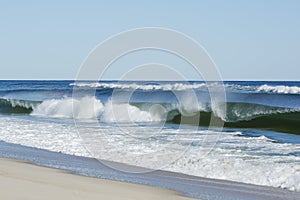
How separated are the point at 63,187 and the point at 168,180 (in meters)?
2.00

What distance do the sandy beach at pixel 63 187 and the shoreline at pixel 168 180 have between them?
38 cm

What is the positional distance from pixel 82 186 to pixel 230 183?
234 centimetres

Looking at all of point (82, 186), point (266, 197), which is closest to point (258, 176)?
point (266, 197)

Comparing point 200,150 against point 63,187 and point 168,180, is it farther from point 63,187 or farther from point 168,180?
point 63,187

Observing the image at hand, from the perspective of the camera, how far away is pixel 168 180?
844 centimetres

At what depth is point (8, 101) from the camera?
38.5 meters

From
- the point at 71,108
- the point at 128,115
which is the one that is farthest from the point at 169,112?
the point at 71,108

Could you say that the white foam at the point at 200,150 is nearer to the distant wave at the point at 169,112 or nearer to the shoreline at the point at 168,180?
the shoreline at the point at 168,180

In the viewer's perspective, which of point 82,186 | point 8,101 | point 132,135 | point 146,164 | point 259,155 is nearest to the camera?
point 82,186

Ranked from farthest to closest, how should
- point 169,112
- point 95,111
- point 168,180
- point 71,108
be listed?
point 71,108, point 95,111, point 169,112, point 168,180

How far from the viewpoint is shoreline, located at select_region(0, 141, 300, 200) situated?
736 centimetres

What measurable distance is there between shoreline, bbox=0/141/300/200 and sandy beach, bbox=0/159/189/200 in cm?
38

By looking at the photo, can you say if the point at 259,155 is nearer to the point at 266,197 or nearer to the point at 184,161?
the point at 184,161

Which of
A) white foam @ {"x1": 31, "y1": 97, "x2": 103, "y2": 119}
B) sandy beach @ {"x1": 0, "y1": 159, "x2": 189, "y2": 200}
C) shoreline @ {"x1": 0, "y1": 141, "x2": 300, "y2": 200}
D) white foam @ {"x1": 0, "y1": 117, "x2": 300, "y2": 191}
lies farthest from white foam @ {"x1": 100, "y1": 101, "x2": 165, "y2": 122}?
sandy beach @ {"x1": 0, "y1": 159, "x2": 189, "y2": 200}
